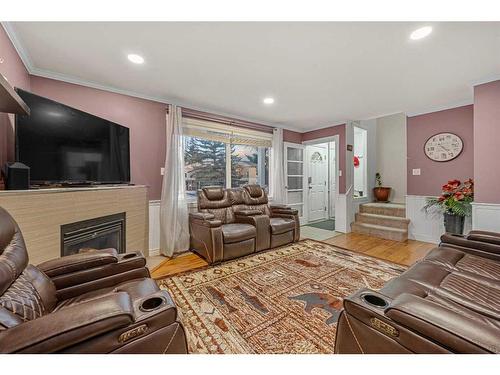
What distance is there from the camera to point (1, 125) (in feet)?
5.85

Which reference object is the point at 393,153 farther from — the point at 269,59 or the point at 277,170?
the point at 269,59

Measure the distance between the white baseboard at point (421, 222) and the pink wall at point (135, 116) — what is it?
4508 mm

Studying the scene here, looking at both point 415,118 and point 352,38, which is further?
point 415,118

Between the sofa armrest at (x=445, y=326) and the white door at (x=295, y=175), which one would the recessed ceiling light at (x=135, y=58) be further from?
the white door at (x=295, y=175)

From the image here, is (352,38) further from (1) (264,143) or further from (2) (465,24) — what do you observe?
(1) (264,143)

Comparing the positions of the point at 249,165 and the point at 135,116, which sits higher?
the point at 135,116

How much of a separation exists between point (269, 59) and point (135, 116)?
204 centimetres

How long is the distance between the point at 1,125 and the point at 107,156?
811mm

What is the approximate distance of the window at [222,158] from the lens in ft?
12.0

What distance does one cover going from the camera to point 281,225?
11.3ft

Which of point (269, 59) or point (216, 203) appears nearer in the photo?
point (269, 59)

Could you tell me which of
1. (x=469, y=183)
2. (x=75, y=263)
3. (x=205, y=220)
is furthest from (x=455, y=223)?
(x=75, y=263)

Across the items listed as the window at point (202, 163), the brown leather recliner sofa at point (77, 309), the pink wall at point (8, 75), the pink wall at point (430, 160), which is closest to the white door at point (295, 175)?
the window at point (202, 163)
